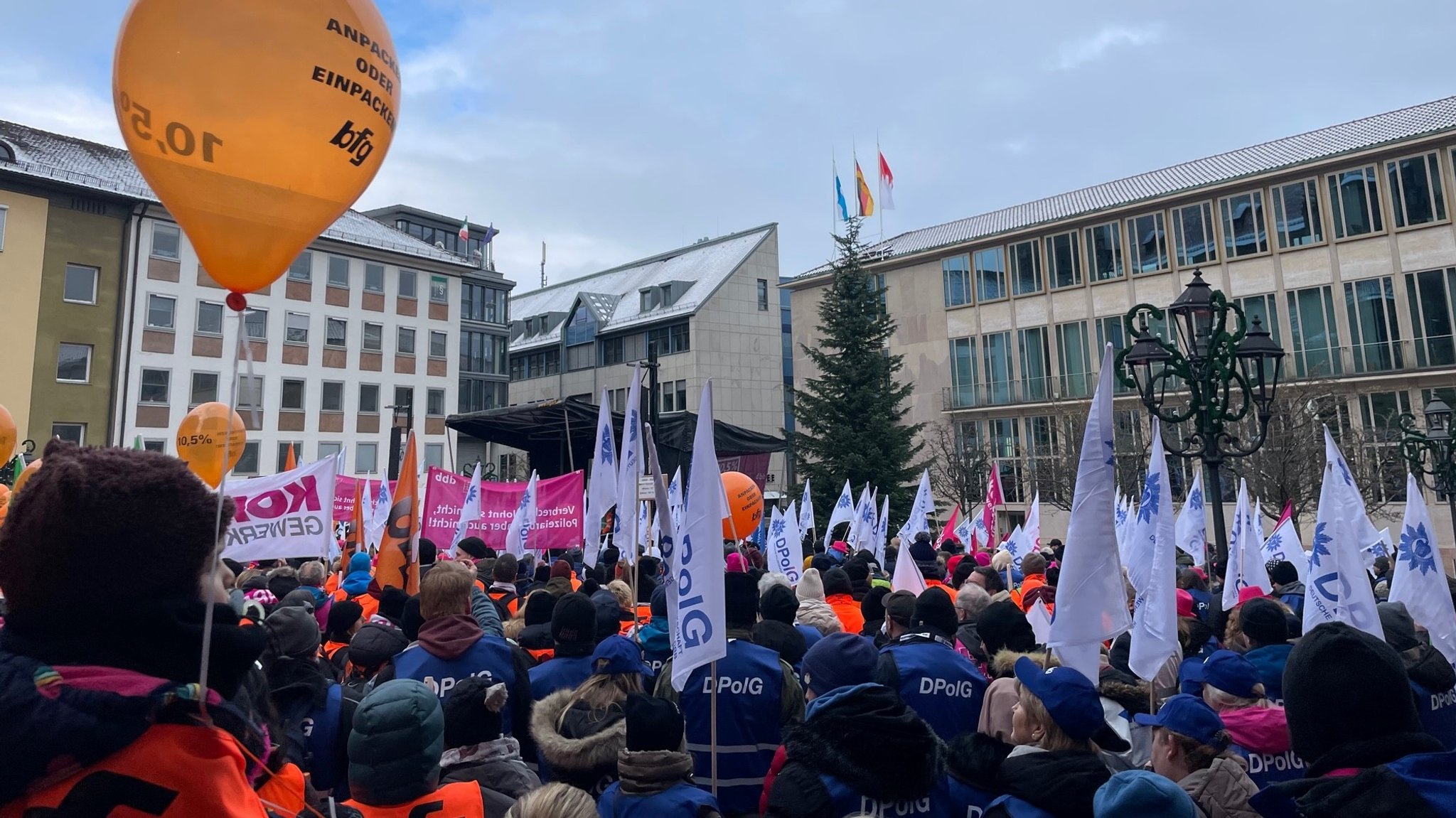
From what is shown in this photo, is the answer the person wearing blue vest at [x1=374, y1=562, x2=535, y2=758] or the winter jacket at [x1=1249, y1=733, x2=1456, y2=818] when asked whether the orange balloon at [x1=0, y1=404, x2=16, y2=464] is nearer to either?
the person wearing blue vest at [x1=374, y1=562, x2=535, y2=758]

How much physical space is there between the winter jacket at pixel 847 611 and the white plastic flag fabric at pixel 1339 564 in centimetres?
315

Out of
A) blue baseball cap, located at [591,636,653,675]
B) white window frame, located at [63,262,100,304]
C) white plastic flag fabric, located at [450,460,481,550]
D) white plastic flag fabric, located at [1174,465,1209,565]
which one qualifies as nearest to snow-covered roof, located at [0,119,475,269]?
white window frame, located at [63,262,100,304]

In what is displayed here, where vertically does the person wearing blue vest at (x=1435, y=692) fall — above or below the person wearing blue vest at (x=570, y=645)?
below

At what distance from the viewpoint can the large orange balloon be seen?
2.85 m

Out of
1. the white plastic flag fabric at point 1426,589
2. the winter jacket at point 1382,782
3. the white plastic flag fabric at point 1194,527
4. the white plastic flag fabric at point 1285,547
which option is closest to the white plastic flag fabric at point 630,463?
the white plastic flag fabric at point 1426,589

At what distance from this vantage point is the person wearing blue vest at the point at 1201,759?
3.24 metres

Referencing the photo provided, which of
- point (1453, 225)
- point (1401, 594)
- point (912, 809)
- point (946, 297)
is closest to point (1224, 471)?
point (1453, 225)

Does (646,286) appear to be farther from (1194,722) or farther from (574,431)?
(1194,722)

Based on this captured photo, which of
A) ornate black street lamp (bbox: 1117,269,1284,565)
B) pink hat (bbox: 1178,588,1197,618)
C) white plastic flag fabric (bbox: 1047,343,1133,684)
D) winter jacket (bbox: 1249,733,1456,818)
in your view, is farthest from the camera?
ornate black street lamp (bbox: 1117,269,1284,565)

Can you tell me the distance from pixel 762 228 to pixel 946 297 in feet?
53.6

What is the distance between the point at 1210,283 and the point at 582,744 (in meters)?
42.9

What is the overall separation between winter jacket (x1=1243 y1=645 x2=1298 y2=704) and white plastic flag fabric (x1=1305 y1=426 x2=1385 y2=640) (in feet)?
3.43

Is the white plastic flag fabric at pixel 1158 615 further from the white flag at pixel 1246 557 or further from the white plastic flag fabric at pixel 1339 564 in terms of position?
the white flag at pixel 1246 557

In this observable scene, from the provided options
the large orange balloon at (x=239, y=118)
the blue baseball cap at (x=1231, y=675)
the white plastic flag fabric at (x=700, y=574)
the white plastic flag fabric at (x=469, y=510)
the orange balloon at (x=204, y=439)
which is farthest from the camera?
the white plastic flag fabric at (x=469, y=510)
